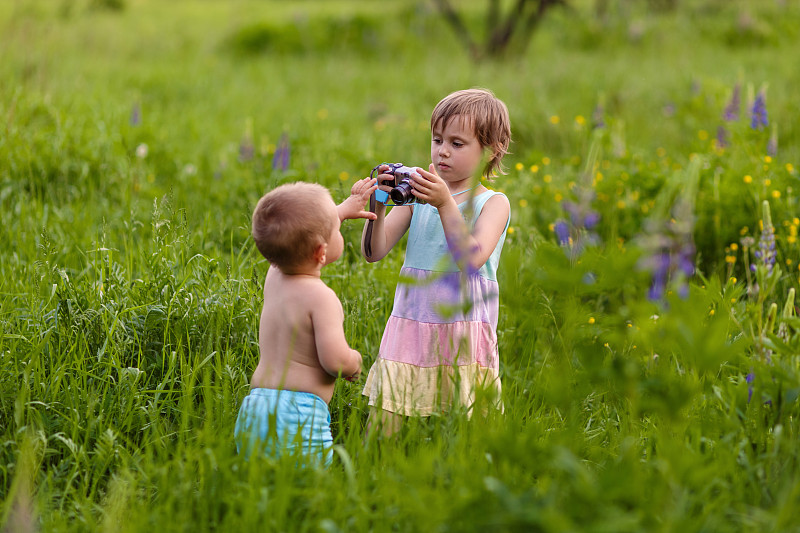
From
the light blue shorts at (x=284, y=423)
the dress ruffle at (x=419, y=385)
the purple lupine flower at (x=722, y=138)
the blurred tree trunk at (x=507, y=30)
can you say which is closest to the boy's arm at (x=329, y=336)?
the light blue shorts at (x=284, y=423)

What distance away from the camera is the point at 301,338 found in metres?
2.08

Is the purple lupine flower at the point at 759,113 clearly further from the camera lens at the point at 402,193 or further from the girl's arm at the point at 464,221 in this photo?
the camera lens at the point at 402,193

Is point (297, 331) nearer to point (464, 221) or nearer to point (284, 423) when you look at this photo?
point (284, 423)

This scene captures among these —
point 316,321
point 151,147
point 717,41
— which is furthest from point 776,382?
point 717,41

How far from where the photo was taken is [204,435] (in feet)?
6.72

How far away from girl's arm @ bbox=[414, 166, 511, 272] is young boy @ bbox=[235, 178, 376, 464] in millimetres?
324

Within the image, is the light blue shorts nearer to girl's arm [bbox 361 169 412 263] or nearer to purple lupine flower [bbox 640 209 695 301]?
girl's arm [bbox 361 169 412 263]

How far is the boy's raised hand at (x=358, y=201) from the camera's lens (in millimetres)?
2352

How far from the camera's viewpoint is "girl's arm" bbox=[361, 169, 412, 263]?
8.20 ft

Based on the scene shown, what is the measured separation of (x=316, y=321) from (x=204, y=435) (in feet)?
1.46

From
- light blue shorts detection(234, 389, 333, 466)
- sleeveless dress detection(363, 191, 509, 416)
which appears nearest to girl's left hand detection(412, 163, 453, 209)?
sleeveless dress detection(363, 191, 509, 416)

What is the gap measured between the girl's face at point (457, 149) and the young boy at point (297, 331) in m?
0.52

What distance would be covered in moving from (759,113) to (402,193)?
283cm

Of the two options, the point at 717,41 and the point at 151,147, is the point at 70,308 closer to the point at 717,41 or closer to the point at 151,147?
the point at 151,147
